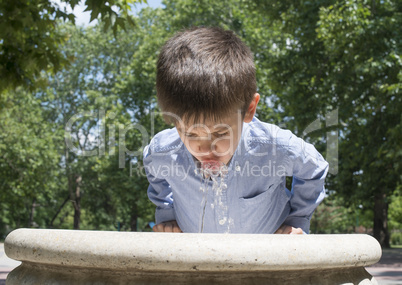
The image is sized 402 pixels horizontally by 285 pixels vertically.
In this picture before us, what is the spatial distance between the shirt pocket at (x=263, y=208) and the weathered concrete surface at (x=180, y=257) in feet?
3.35

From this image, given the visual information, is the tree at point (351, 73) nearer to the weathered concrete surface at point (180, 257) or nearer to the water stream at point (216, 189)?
the water stream at point (216, 189)

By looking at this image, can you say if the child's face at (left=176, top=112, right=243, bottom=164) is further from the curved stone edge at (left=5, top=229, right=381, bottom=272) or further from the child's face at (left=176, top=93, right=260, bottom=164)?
the curved stone edge at (left=5, top=229, right=381, bottom=272)

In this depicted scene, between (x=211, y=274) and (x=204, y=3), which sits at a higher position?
(x=204, y=3)

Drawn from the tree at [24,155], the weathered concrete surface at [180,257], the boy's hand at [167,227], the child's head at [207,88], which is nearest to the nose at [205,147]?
the child's head at [207,88]

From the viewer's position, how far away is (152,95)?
2206cm

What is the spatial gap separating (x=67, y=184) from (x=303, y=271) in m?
32.0

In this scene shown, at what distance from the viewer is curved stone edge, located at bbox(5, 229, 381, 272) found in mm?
1334

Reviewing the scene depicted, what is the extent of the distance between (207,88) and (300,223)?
920 millimetres

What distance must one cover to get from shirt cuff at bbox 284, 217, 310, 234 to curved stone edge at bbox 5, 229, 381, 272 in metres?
1.02

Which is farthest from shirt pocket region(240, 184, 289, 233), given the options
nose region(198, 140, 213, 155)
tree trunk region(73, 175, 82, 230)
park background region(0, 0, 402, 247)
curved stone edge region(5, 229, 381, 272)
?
tree trunk region(73, 175, 82, 230)

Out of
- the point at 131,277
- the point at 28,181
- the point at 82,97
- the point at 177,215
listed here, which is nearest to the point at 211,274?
the point at 131,277

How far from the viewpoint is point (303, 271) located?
1501 millimetres

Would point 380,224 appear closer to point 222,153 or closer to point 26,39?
point 26,39

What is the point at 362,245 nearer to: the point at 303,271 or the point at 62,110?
the point at 303,271
